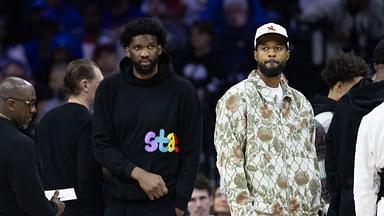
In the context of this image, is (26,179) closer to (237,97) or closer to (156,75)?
(156,75)

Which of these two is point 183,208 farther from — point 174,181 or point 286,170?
point 286,170

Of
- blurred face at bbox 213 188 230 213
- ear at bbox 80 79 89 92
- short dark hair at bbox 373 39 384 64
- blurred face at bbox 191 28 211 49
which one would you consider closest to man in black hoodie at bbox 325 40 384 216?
short dark hair at bbox 373 39 384 64

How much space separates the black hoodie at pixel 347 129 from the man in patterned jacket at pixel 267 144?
241 millimetres

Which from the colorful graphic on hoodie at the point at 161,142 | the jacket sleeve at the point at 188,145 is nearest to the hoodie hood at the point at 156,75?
the jacket sleeve at the point at 188,145

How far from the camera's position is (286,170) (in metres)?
7.21

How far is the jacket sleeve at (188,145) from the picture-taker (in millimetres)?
7828

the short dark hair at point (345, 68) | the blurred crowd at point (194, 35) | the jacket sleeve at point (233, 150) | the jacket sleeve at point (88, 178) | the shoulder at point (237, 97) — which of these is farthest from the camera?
the blurred crowd at point (194, 35)

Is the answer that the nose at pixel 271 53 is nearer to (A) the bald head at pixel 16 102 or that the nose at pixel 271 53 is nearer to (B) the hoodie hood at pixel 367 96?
(B) the hoodie hood at pixel 367 96

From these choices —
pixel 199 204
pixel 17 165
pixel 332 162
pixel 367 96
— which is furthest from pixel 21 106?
pixel 199 204

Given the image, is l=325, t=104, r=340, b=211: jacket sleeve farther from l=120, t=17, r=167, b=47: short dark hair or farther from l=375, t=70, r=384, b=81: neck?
l=120, t=17, r=167, b=47: short dark hair

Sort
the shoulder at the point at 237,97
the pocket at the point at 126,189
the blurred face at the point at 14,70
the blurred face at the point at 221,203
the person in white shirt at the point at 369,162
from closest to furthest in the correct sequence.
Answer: the person in white shirt at the point at 369,162 < the shoulder at the point at 237,97 < the pocket at the point at 126,189 < the blurred face at the point at 221,203 < the blurred face at the point at 14,70

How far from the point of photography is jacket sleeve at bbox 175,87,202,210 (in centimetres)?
Result: 783

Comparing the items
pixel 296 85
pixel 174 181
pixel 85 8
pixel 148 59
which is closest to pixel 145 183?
pixel 174 181

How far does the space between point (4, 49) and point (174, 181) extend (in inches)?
276
